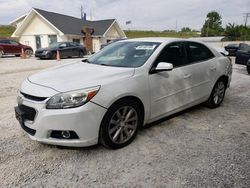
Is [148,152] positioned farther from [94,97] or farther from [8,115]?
[8,115]

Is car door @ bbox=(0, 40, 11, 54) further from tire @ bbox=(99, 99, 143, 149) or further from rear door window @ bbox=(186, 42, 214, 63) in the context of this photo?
tire @ bbox=(99, 99, 143, 149)

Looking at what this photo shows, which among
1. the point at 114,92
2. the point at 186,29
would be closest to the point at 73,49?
the point at 114,92

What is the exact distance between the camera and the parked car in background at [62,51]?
19.6 meters

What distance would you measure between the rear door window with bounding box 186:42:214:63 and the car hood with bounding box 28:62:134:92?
158 cm

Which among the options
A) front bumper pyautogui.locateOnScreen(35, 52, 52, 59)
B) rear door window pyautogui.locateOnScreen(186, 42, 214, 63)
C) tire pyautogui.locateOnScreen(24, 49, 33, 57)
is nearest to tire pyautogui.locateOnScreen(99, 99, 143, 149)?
rear door window pyautogui.locateOnScreen(186, 42, 214, 63)

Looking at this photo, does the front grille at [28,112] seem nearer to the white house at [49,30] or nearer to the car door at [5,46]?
the car door at [5,46]

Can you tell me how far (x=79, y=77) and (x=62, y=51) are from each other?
18.0 m

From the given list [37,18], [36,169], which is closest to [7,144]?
[36,169]

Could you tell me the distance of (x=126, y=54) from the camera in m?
4.32

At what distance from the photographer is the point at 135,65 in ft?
12.8

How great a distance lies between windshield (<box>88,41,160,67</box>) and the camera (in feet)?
13.3

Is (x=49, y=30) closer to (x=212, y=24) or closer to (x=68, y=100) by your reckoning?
(x=68, y=100)

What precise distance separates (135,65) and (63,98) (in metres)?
1.30

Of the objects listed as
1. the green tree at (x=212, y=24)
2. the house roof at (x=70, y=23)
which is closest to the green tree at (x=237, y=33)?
the green tree at (x=212, y=24)
